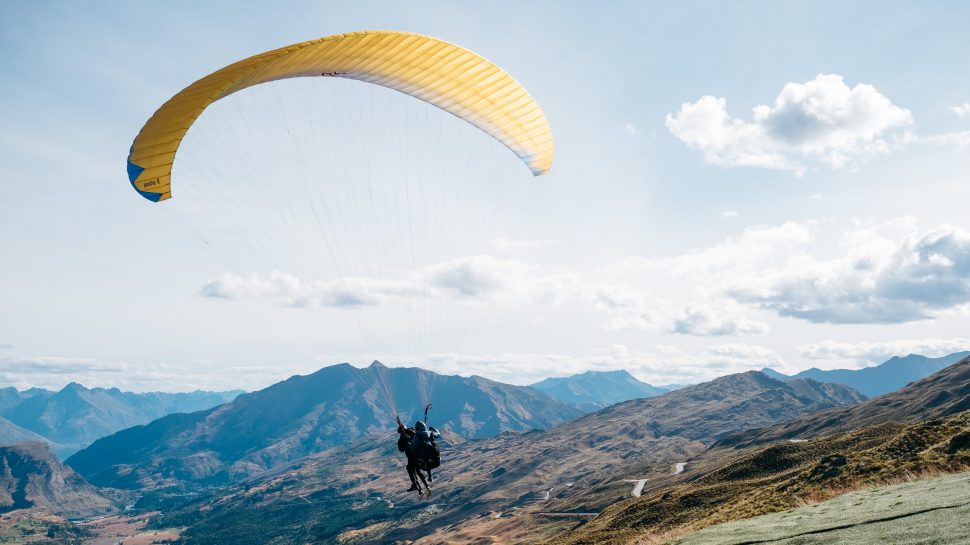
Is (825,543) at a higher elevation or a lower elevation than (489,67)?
lower

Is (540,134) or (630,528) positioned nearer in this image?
(540,134)

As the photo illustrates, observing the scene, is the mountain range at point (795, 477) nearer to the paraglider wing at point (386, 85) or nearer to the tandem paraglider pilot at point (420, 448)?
the tandem paraglider pilot at point (420, 448)

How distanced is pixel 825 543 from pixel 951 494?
5496mm

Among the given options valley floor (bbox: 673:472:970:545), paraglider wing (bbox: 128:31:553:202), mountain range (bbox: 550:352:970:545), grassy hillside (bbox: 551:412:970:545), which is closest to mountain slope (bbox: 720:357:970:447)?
mountain range (bbox: 550:352:970:545)

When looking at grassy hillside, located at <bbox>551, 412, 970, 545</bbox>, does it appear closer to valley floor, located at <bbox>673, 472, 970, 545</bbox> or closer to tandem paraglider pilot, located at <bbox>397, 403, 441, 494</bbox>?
valley floor, located at <bbox>673, 472, 970, 545</bbox>

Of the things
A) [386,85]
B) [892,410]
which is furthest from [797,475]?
[892,410]

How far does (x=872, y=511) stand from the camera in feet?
59.5

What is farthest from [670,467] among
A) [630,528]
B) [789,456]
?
[630,528]

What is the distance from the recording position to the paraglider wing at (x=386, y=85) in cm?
1856

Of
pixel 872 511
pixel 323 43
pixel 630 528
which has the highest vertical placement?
pixel 323 43

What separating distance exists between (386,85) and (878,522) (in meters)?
22.6

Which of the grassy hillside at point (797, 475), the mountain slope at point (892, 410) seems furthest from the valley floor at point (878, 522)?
the mountain slope at point (892, 410)

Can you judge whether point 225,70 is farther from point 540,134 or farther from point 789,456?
point 789,456

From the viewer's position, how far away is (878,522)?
16250 millimetres
